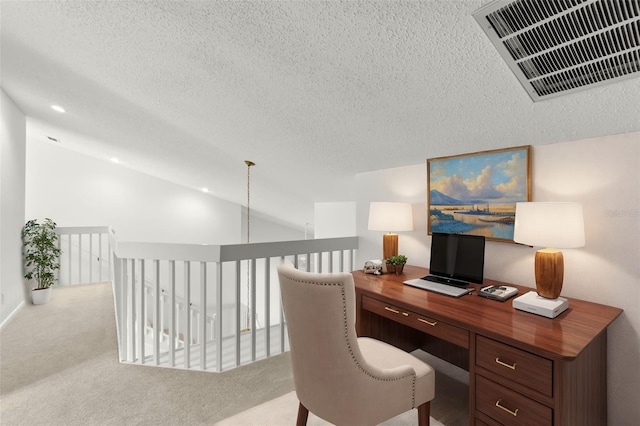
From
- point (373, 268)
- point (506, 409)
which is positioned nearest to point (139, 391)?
point (373, 268)

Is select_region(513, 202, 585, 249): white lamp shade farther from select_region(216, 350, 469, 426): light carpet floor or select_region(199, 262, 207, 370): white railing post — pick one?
select_region(199, 262, 207, 370): white railing post

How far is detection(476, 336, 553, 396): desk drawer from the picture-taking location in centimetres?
112

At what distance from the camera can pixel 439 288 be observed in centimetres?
182

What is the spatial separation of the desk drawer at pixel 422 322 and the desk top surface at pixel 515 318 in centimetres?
3

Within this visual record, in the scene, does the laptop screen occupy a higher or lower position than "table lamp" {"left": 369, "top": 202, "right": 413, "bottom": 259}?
lower

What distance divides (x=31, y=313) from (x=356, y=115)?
4571 mm

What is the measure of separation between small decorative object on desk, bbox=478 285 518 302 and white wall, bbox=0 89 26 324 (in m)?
4.63

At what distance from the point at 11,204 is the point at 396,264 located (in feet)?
15.0

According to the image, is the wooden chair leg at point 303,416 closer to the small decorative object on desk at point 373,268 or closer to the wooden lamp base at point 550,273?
the small decorative object on desk at point 373,268

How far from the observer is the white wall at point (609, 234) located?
58.6 inches

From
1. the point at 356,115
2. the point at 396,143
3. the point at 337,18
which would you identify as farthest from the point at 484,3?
the point at 396,143

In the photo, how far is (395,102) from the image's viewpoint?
179 centimetres

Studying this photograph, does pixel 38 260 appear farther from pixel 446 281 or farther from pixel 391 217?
pixel 446 281

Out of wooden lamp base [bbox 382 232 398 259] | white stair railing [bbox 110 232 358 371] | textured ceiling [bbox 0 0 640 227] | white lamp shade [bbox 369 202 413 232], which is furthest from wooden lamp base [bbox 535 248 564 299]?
white stair railing [bbox 110 232 358 371]
